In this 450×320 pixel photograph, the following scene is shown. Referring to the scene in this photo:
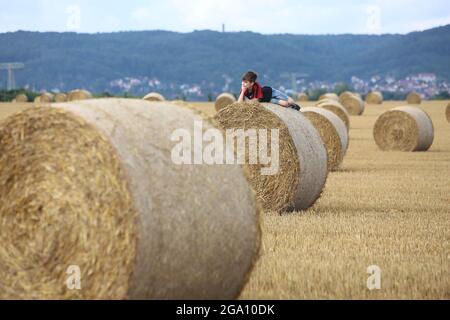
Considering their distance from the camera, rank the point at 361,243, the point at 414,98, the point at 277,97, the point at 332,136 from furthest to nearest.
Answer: the point at 414,98 → the point at 332,136 → the point at 277,97 → the point at 361,243

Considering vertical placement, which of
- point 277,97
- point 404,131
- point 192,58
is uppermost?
point 192,58

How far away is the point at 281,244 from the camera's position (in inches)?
414

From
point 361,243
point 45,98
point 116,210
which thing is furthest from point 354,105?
point 116,210

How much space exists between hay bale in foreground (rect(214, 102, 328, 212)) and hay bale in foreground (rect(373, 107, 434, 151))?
13350 mm

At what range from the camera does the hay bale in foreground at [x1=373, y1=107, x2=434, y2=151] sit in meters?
26.9

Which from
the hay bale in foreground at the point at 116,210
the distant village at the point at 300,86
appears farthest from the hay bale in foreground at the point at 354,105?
the distant village at the point at 300,86

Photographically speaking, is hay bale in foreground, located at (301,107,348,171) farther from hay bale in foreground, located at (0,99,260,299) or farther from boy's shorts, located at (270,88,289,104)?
hay bale in foreground, located at (0,99,260,299)

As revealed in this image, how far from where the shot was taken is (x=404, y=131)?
27.3 m

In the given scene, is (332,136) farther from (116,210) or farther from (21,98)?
(21,98)

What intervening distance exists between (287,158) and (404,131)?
14627 mm

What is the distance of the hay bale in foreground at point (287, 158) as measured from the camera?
43.6ft

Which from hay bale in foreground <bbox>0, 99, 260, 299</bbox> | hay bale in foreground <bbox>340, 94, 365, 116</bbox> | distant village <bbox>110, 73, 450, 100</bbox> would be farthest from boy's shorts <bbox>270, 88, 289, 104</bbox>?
distant village <bbox>110, 73, 450, 100</bbox>

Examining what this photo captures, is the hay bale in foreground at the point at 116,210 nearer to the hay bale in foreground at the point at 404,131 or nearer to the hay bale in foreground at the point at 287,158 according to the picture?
the hay bale in foreground at the point at 287,158
